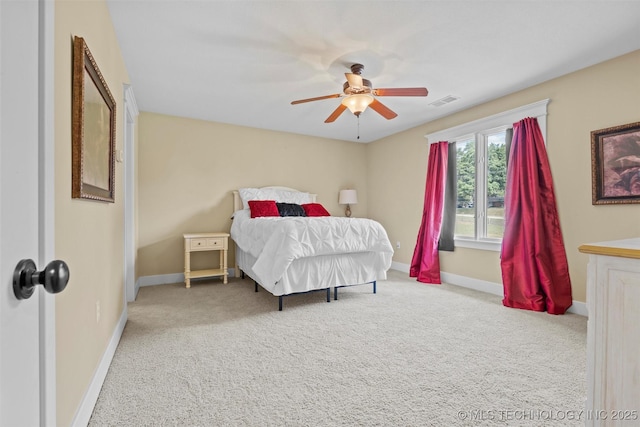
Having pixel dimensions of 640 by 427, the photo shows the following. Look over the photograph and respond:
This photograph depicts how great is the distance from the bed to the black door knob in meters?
2.50

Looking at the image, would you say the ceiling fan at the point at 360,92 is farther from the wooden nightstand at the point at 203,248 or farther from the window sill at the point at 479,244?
the wooden nightstand at the point at 203,248

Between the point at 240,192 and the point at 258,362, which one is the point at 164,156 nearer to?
the point at 240,192

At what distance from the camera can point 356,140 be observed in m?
6.11

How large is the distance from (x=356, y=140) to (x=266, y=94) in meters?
2.75

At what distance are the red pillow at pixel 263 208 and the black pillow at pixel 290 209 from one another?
0.09 m

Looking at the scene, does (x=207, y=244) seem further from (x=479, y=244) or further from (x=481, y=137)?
(x=481, y=137)

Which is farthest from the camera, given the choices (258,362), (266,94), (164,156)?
(164,156)

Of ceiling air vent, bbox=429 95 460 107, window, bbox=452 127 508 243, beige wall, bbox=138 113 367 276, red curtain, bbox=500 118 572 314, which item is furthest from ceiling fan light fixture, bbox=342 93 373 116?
beige wall, bbox=138 113 367 276

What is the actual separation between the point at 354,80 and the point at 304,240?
1.62 m

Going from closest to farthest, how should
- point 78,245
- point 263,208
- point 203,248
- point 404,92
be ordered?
point 78,245
point 404,92
point 203,248
point 263,208

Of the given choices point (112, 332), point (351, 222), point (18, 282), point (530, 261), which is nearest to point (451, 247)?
point (530, 261)

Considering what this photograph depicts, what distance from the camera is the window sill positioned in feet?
12.9

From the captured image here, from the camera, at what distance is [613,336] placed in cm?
117

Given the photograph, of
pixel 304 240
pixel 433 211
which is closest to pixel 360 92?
pixel 304 240
